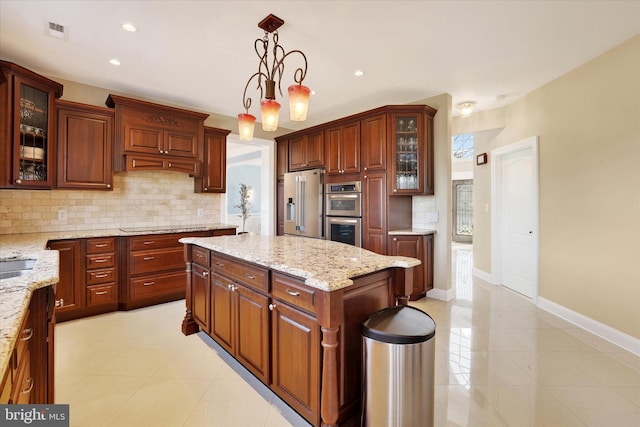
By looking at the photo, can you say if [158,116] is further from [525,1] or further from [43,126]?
[525,1]

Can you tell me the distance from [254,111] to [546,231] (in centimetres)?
434

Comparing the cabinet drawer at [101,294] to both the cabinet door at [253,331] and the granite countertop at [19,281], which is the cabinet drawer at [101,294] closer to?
the granite countertop at [19,281]

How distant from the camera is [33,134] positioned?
2988 millimetres

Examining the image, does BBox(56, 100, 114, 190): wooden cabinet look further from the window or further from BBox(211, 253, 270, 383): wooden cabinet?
the window

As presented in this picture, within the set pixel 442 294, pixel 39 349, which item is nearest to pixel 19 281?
pixel 39 349

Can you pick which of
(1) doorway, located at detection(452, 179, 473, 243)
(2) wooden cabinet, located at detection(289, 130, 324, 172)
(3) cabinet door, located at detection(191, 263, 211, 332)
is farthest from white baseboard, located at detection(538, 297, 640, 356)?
(1) doorway, located at detection(452, 179, 473, 243)

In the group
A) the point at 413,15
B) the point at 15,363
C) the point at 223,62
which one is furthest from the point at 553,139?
the point at 15,363

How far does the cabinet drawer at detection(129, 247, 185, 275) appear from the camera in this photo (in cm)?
346

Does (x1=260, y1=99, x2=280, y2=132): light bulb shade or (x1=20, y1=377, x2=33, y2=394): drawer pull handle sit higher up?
(x1=260, y1=99, x2=280, y2=132): light bulb shade

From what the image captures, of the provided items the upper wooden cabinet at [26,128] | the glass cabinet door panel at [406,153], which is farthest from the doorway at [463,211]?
the upper wooden cabinet at [26,128]

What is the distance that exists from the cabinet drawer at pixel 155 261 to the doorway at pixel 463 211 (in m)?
8.61

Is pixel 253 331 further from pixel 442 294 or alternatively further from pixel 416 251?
pixel 442 294

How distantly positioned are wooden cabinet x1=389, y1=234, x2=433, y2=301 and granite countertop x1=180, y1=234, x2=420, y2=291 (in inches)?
61.8

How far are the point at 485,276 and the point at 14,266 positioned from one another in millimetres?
5624
